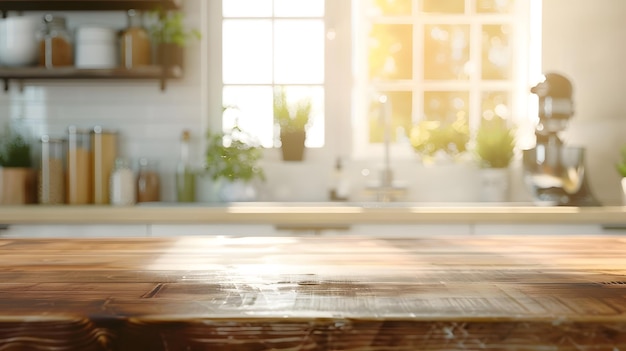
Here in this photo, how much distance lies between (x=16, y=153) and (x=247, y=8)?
1.22 metres

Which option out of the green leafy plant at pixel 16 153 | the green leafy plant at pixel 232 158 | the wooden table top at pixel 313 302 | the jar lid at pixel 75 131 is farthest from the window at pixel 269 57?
the wooden table top at pixel 313 302

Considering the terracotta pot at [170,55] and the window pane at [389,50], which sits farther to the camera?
the window pane at [389,50]

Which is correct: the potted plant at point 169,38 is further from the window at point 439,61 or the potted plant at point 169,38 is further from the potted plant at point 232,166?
the window at point 439,61

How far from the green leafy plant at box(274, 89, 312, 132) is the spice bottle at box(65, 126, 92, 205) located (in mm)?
848

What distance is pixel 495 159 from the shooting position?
2688mm

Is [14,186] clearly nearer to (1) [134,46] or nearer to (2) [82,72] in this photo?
(2) [82,72]

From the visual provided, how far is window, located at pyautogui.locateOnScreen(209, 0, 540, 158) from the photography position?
2.88m

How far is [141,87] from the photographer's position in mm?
2752

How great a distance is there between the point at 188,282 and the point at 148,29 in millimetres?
2332

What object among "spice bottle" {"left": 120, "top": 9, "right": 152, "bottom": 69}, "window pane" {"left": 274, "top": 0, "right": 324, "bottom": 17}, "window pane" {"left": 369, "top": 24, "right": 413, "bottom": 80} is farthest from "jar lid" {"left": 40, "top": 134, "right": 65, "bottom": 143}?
"window pane" {"left": 369, "top": 24, "right": 413, "bottom": 80}

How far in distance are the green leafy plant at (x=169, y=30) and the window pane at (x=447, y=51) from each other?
3.69ft

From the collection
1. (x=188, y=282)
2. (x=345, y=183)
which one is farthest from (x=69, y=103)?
(x=188, y=282)

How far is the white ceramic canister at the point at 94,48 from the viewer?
257 cm

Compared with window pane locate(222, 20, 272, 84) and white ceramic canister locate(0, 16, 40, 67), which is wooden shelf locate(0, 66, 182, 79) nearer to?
white ceramic canister locate(0, 16, 40, 67)
